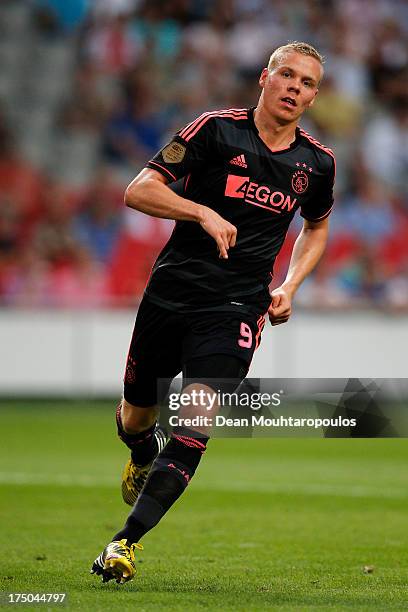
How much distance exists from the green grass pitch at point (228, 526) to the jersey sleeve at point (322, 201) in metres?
1.89

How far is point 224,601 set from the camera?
5.45 m

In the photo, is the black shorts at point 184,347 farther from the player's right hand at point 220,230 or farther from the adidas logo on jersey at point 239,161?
the adidas logo on jersey at point 239,161

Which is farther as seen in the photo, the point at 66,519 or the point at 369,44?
the point at 369,44

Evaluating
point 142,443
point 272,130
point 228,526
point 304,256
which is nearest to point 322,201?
point 304,256

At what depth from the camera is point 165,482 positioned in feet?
18.8

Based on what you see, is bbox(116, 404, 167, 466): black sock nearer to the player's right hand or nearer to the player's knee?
the player's knee

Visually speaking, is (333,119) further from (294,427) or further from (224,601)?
(224,601)

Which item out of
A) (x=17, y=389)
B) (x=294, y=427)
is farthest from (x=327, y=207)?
(x=17, y=389)

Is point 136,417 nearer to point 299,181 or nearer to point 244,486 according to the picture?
point 299,181

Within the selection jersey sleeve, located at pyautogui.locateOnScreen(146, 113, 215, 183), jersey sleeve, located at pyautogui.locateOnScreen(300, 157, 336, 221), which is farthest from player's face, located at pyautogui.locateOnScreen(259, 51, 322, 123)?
jersey sleeve, located at pyautogui.locateOnScreen(300, 157, 336, 221)

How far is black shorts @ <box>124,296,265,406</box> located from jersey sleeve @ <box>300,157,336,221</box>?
0.73m

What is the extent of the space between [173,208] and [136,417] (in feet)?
5.53

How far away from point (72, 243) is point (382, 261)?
436 centimetres

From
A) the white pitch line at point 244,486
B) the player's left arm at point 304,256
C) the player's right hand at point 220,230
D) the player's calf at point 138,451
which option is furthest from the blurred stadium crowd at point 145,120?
the player's right hand at point 220,230
